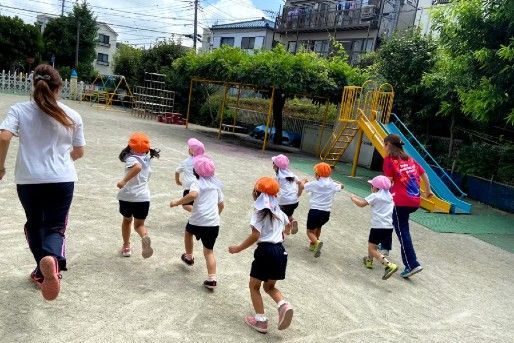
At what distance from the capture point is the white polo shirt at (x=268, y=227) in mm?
3574

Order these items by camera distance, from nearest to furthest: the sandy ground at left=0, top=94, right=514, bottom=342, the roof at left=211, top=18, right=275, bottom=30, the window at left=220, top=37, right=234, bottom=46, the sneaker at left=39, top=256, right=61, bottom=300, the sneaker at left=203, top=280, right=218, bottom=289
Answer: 1. the sneaker at left=39, top=256, right=61, bottom=300
2. the sandy ground at left=0, top=94, right=514, bottom=342
3. the sneaker at left=203, top=280, right=218, bottom=289
4. the roof at left=211, top=18, right=275, bottom=30
5. the window at left=220, top=37, right=234, bottom=46

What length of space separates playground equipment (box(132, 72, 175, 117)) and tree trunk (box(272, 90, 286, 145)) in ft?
23.9

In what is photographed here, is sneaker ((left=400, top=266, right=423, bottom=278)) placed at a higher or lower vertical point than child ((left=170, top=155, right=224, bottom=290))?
lower

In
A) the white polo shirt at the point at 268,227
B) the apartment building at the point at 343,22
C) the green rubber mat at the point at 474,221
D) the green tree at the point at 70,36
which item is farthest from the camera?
the green tree at the point at 70,36

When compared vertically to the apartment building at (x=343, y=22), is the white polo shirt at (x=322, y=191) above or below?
below

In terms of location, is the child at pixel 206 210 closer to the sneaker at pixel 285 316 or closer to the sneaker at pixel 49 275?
the sneaker at pixel 285 316

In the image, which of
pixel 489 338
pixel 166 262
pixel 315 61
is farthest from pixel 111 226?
pixel 315 61

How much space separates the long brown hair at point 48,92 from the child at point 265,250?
155 cm

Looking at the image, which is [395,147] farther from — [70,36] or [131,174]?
[70,36]

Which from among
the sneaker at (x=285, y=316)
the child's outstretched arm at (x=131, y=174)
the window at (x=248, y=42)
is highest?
the window at (x=248, y=42)

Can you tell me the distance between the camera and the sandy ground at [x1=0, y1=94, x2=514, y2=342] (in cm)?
330

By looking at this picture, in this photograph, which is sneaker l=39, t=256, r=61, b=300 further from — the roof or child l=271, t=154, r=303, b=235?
the roof

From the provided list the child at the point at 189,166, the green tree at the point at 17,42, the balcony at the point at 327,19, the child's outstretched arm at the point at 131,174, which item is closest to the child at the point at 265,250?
the child's outstretched arm at the point at 131,174

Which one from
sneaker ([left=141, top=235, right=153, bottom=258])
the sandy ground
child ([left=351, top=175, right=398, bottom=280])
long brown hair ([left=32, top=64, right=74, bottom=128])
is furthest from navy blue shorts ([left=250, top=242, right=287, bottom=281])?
child ([left=351, top=175, right=398, bottom=280])
